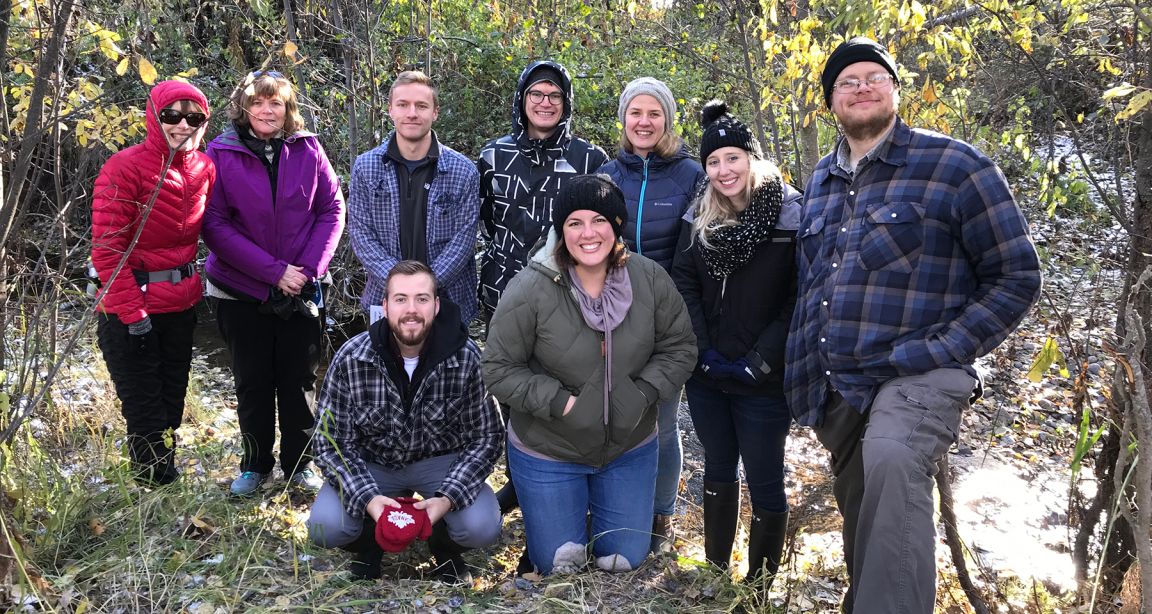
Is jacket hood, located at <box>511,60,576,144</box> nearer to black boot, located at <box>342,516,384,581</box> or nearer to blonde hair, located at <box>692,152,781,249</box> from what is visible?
blonde hair, located at <box>692,152,781,249</box>

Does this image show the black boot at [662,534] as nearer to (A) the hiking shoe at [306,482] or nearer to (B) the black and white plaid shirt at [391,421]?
(B) the black and white plaid shirt at [391,421]

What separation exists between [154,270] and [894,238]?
326 cm

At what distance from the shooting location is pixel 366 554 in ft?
12.3

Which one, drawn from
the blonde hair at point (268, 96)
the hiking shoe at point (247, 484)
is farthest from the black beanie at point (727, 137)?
the hiking shoe at point (247, 484)

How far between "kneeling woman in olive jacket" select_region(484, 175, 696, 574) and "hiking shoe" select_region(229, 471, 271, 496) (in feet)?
5.17

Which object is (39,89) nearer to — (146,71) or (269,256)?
(146,71)

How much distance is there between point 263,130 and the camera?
4109 mm

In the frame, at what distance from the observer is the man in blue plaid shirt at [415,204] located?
4258 mm

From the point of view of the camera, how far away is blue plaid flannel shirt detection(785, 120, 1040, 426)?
2.76 m

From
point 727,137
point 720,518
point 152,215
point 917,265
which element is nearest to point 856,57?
point 727,137

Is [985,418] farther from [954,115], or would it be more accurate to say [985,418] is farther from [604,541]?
[604,541]

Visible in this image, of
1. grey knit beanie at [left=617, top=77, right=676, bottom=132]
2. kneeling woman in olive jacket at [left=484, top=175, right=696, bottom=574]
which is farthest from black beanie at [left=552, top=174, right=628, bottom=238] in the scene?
grey knit beanie at [left=617, top=77, right=676, bottom=132]

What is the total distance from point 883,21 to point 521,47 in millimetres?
6375

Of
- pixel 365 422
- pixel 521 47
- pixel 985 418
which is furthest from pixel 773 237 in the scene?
pixel 521 47
